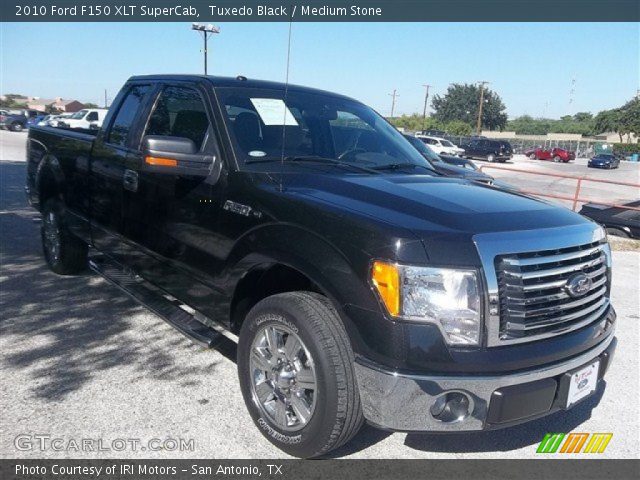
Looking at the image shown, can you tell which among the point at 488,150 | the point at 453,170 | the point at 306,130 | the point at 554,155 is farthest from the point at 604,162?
the point at 306,130

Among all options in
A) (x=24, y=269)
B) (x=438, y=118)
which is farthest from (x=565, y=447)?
(x=438, y=118)

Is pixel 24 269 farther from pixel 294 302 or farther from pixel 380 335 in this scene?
pixel 380 335

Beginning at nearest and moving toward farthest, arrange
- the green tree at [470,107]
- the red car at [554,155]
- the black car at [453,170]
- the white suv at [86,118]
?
the black car at [453,170], the white suv at [86,118], the red car at [554,155], the green tree at [470,107]

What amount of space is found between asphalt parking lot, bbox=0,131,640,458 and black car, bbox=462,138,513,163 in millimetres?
41392

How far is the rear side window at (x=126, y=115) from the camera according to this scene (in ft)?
14.5

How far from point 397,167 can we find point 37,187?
405cm

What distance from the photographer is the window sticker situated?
3.65 metres

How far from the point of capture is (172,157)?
3.23m

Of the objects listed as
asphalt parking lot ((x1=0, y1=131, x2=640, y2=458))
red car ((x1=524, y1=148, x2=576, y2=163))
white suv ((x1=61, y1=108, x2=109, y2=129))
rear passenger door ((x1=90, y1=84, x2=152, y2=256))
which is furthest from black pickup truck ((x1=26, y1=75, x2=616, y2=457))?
red car ((x1=524, y1=148, x2=576, y2=163))

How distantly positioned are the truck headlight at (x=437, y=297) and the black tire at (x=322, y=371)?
0.36 m

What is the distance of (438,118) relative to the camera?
380ft

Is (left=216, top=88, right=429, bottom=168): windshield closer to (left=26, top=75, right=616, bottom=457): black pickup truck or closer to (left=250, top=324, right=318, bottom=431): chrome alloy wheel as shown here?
(left=26, top=75, right=616, bottom=457): black pickup truck

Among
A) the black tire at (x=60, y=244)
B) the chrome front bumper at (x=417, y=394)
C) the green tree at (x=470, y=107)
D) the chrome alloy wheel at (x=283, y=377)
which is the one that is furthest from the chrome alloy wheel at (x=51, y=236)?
the green tree at (x=470, y=107)

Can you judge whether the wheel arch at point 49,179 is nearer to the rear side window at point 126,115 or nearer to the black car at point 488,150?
the rear side window at point 126,115
